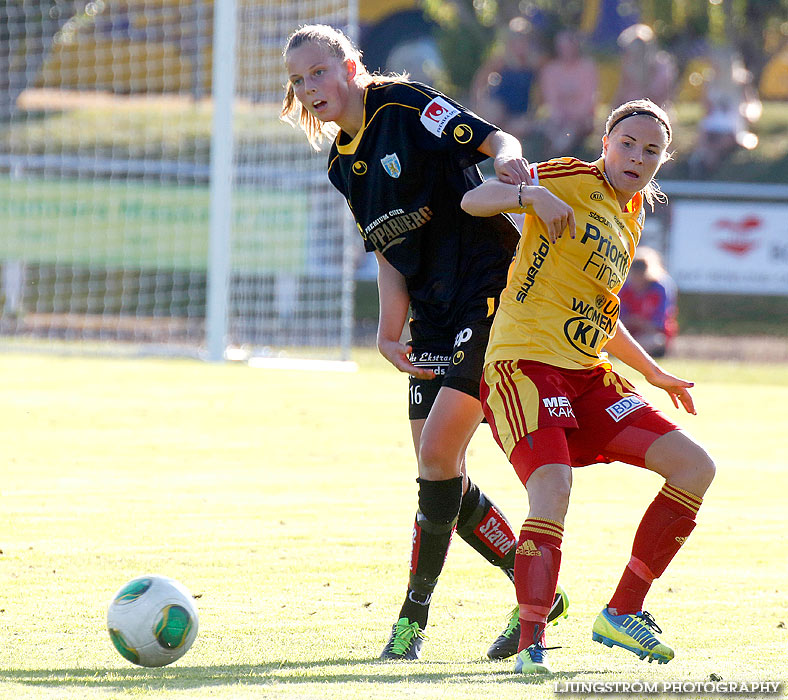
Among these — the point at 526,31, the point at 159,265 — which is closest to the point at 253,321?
the point at 159,265

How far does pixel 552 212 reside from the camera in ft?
13.4

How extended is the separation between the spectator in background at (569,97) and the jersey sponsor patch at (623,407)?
755 inches

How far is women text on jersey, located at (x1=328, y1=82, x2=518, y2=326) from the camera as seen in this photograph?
468 cm

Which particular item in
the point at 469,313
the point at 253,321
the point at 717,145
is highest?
the point at 469,313

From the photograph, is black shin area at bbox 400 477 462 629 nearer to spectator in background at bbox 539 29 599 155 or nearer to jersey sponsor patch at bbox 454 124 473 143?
jersey sponsor patch at bbox 454 124 473 143

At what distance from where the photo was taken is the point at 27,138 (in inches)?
1033

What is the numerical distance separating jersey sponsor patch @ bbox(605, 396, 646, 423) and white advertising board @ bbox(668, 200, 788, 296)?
15.4m

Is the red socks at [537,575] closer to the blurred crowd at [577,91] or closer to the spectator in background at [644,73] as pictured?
the blurred crowd at [577,91]

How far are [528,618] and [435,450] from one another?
69 cm

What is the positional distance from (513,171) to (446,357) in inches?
32.6

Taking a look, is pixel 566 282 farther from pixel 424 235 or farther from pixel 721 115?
pixel 721 115

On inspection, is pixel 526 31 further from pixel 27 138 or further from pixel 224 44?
pixel 224 44

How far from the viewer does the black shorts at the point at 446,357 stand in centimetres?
454

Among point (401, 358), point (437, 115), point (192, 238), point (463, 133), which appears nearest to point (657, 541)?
point (401, 358)
